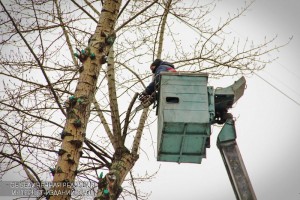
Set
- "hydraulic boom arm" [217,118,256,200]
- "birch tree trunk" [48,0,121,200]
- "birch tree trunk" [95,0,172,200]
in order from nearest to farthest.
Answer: "hydraulic boom arm" [217,118,256,200], "birch tree trunk" [48,0,121,200], "birch tree trunk" [95,0,172,200]

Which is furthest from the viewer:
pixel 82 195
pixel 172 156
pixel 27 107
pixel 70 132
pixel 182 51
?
pixel 182 51

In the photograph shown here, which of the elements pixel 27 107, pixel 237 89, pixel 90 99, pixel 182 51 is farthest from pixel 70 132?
pixel 182 51

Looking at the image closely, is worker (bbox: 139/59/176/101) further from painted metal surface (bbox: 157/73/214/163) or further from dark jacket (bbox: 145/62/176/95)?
painted metal surface (bbox: 157/73/214/163)

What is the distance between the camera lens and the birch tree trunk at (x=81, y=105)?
3340 millimetres

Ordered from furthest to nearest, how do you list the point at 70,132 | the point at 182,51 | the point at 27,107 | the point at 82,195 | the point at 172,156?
the point at 182,51 < the point at 82,195 < the point at 27,107 < the point at 172,156 < the point at 70,132

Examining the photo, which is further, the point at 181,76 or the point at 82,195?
the point at 82,195

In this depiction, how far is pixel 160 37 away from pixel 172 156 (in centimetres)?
265

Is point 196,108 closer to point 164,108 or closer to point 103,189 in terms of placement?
point 164,108

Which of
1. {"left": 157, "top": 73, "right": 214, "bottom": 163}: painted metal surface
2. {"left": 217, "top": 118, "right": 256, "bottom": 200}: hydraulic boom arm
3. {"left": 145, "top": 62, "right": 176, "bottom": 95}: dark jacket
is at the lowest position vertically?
{"left": 217, "top": 118, "right": 256, "bottom": 200}: hydraulic boom arm

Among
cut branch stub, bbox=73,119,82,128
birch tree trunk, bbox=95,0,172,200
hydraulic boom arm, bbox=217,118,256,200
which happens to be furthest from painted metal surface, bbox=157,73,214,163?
cut branch stub, bbox=73,119,82,128

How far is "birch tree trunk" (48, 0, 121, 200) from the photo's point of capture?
11.0 ft

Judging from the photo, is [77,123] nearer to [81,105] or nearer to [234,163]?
[81,105]

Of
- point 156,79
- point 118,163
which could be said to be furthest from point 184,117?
point 118,163

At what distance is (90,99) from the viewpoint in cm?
370
